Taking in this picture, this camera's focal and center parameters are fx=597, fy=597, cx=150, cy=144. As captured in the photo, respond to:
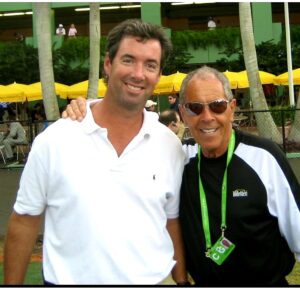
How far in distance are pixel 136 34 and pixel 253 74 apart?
13663 mm

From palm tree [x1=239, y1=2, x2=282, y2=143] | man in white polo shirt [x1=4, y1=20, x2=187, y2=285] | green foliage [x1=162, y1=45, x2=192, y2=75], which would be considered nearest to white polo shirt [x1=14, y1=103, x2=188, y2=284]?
man in white polo shirt [x1=4, y1=20, x2=187, y2=285]

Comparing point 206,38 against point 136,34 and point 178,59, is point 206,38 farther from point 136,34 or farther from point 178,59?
point 136,34

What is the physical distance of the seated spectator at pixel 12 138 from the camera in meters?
16.3

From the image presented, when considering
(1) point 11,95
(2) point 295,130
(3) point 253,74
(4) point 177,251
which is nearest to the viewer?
(4) point 177,251

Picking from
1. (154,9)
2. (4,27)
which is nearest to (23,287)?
(154,9)

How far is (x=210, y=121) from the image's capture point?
2.92 metres

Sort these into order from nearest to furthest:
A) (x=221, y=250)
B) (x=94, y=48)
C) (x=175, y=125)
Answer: (x=221, y=250)
(x=175, y=125)
(x=94, y=48)

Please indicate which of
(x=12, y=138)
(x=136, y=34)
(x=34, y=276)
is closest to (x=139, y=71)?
(x=136, y=34)

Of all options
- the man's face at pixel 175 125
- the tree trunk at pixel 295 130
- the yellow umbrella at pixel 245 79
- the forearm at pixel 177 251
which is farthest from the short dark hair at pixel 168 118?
the yellow umbrella at pixel 245 79

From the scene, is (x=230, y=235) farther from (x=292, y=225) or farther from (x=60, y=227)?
(x=60, y=227)

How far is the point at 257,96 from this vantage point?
1614 cm

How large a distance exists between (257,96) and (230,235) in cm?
1365

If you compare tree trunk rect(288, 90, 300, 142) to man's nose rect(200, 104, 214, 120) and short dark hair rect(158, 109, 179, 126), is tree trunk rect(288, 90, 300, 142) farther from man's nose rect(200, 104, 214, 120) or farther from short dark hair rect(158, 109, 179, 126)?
man's nose rect(200, 104, 214, 120)

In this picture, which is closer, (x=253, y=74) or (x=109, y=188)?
(x=109, y=188)
